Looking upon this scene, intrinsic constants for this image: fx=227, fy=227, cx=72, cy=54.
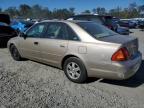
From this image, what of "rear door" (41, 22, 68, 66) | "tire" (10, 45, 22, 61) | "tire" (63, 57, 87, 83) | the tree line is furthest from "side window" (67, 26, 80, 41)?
the tree line

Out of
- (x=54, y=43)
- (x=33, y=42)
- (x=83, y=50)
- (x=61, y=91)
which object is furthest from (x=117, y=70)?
Answer: (x=33, y=42)

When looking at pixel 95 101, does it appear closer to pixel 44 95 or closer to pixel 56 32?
pixel 44 95

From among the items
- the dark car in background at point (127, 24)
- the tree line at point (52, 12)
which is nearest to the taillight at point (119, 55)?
the dark car in background at point (127, 24)

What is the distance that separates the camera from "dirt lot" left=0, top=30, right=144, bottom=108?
172 inches

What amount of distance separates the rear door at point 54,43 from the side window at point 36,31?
0.28 m

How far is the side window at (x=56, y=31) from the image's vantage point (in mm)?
5891

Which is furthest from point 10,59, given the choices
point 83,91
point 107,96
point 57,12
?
point 57,12

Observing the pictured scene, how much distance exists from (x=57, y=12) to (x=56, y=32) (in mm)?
64446

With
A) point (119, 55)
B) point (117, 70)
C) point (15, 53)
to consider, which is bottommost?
point (117, 70)

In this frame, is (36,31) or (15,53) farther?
(15,53)

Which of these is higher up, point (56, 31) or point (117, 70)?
point (56, 31)

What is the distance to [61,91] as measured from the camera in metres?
5.02

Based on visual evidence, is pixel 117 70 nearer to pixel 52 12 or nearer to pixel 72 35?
pixel 72 35

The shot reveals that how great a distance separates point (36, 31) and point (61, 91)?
8.12ft
